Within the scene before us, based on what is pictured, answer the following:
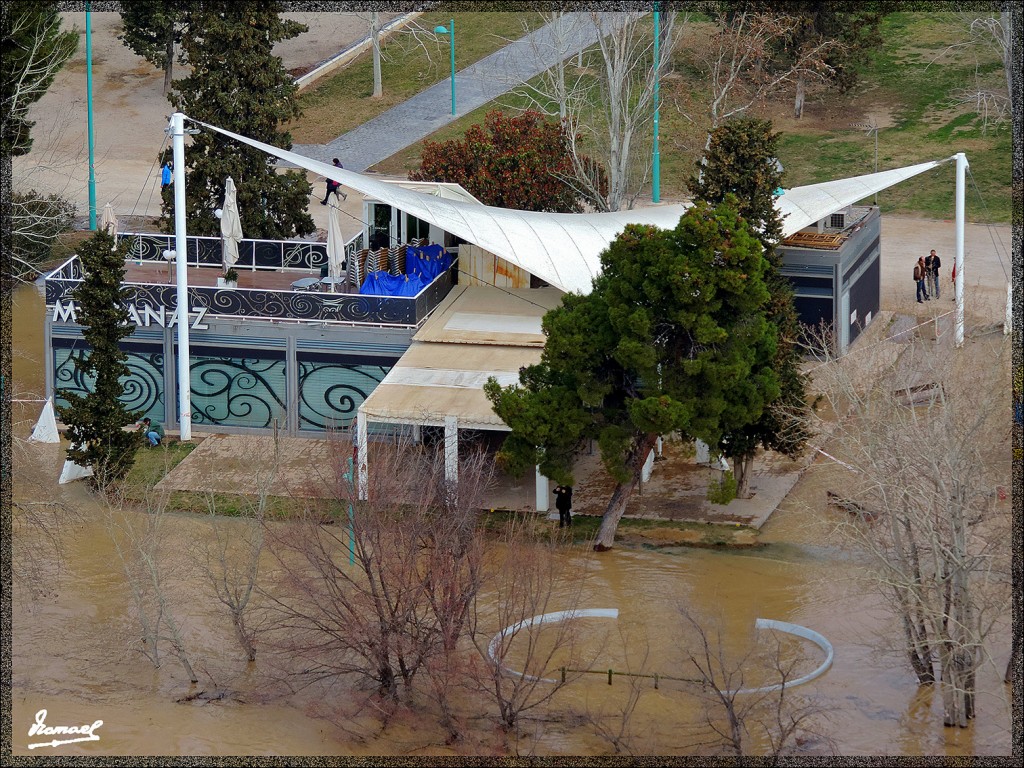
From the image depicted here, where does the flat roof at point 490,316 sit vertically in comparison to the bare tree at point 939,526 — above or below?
above

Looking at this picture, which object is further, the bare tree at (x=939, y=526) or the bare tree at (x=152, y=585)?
the bare tree at (x=152, y=585)

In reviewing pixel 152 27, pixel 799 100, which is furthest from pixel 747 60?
pixel 152 27

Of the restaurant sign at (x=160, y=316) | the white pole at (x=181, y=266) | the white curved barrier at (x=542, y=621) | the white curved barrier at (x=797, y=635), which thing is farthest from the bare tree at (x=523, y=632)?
the restaurant sign at (x=160, y=316)

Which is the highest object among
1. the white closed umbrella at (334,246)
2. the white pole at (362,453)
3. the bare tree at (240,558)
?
the white closed umbrella at (334,246)

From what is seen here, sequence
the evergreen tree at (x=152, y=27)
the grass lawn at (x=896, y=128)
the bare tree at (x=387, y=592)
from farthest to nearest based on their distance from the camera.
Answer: the evergreen tree at (x=152, y=27) < the grass lawn at (x=896, y=128) < the bare tree at (x=387, y=592)

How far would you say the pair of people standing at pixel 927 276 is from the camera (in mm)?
46594

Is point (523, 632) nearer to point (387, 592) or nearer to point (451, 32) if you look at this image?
point (387, 592)

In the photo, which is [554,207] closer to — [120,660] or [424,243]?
[424,243]

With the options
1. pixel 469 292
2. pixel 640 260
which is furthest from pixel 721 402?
pixel 469 292

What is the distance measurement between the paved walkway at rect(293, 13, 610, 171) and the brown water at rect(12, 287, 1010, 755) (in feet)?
96.7

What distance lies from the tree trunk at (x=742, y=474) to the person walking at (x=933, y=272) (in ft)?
43.9

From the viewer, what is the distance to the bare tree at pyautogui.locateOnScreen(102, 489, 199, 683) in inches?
1124

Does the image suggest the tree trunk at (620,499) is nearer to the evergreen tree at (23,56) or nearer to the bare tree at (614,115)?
the bare tree at (614,115)

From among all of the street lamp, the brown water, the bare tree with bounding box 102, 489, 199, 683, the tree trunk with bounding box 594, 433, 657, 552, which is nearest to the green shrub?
the brown water
